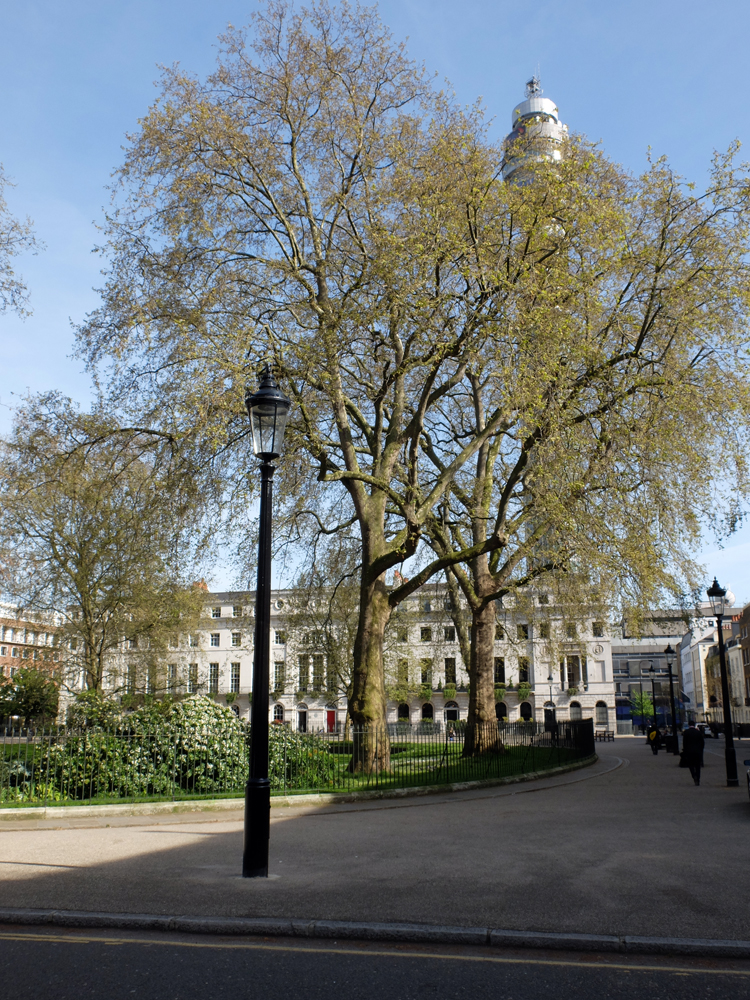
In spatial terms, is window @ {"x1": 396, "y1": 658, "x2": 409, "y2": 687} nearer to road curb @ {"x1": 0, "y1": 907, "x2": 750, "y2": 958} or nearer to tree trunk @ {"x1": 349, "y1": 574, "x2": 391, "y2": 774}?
tree trunk @ {"x1": 349, "y1": 574, "x2": 391, "y2": 774}

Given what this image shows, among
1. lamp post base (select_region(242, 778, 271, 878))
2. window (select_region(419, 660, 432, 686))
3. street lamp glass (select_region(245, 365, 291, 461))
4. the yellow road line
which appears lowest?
the yellow road line

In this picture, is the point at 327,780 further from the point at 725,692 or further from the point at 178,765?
the point at 725,692

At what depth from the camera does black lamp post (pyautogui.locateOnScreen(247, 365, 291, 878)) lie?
8.15 metres

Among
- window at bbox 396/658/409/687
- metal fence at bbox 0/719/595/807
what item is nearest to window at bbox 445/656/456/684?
window at bbox 396/658/409/687

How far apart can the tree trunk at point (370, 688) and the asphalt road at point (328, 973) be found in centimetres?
1164

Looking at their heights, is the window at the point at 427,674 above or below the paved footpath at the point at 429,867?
above

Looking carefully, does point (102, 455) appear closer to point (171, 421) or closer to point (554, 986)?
point (171, 421)

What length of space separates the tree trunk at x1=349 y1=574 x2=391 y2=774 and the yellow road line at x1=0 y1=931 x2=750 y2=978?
37.5 ft

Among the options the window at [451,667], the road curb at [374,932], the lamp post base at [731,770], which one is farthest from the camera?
the window at [451,667]

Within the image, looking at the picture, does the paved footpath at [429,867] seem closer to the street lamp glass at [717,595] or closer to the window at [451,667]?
the street lamp glass at [717,595]

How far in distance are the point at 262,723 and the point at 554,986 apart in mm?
4234

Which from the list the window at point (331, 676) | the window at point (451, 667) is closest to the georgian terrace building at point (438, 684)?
the window at point (451, 667)

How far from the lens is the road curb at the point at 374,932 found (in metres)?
5.79

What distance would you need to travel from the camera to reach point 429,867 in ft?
28.5
